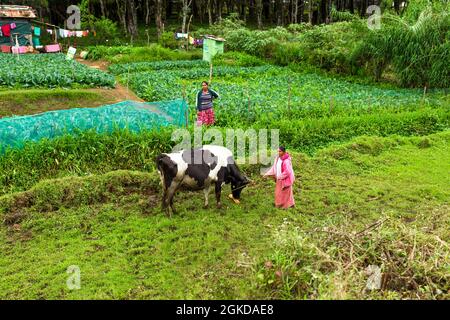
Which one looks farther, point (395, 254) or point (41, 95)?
point (41, 95)

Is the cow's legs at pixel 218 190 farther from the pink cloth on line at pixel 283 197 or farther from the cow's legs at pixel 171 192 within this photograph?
the pink cloth on line at pixel 283 197

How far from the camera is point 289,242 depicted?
586 centimetres

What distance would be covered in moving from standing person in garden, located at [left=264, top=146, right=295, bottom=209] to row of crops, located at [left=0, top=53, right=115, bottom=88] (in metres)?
12.7

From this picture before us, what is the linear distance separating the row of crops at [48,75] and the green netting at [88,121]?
7.63 meters

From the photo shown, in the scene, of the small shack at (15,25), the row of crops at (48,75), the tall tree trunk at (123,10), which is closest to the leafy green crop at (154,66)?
the row of crops at (48,75)

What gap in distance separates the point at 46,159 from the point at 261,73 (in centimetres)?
1568

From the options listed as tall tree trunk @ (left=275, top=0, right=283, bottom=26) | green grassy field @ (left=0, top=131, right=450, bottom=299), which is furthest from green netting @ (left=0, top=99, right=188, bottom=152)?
tall tree trunk @ (left=275, top=0, right=283, bottom=26)

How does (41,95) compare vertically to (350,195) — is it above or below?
above

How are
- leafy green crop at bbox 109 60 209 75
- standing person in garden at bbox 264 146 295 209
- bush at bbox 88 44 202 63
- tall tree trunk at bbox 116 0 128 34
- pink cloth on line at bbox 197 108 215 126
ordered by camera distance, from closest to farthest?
standing person in garden at bbox 264 146 295 209
pink cloth on line at bbox 197 108 215 126
leafy green crop at bbox 109 60 209 75
bush at bbox 88 44 202 63
tall tree trunk at bbox 116 0 128 34

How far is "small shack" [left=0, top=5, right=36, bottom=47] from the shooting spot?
2725cm

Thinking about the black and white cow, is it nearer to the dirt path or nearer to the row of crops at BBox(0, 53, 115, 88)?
the dirt path
